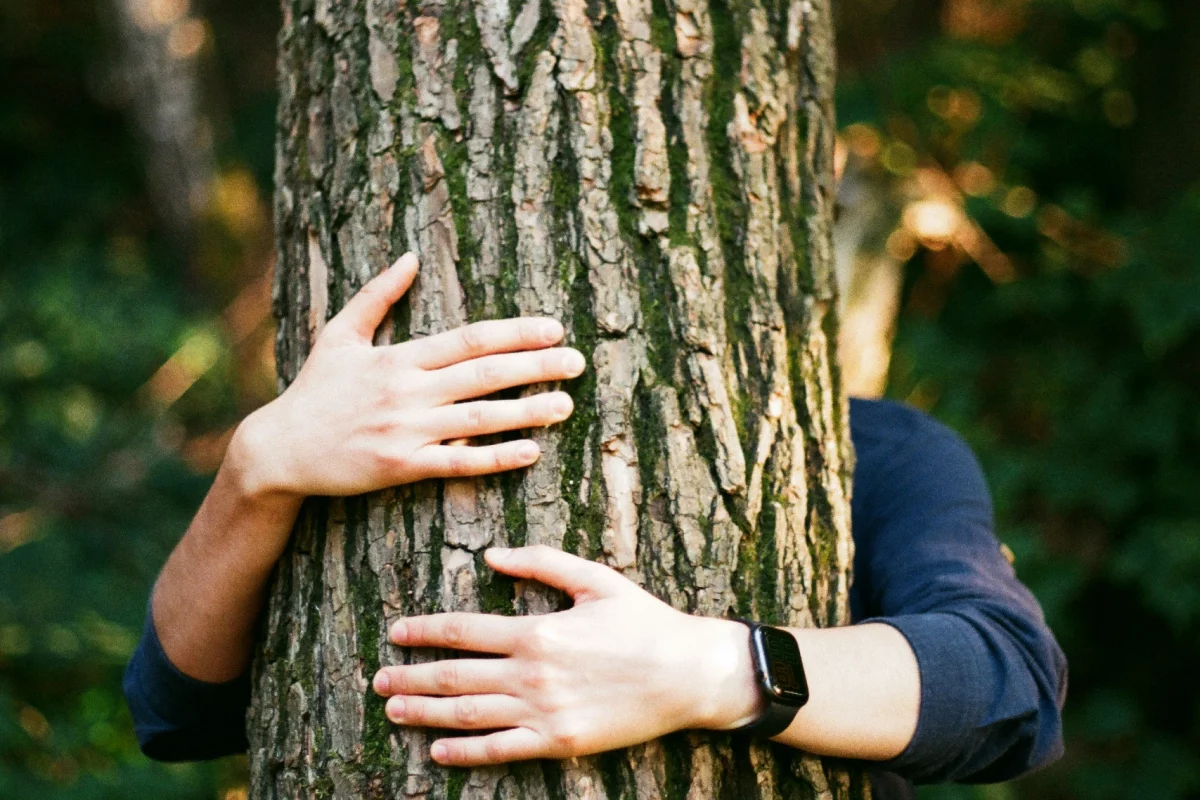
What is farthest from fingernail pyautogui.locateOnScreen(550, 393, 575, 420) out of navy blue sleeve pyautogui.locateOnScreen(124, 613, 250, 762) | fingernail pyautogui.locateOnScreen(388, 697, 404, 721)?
navy blue sleeve pyautogui.locateOnScreen(124, 613, 250, 762)

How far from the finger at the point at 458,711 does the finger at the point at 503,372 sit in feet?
1.21

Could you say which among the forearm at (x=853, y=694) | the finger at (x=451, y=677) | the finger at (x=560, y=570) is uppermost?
the finger at (x=560, y=570)

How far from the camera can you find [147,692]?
151 centimetres

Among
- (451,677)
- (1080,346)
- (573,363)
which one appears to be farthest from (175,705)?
(1080,346)

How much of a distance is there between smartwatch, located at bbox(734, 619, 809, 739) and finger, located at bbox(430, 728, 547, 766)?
0.26 metres

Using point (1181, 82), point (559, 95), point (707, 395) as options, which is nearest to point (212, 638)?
point (707, 395)

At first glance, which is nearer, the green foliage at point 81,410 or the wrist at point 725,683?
the wrist at point 725,683

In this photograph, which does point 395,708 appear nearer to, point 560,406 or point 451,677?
point 451,677

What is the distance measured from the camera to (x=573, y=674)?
3.67ft

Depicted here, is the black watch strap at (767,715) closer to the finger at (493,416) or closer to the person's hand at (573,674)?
the person's hand at (573,674)

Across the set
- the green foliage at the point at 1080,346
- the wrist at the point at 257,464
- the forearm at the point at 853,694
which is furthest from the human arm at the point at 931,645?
the green foliage at the point at 1080,346

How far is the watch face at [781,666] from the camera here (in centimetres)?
116

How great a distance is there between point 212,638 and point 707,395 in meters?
0.81

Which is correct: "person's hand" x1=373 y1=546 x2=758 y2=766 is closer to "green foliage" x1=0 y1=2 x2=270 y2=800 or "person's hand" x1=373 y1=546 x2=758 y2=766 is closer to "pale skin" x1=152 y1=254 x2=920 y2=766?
"pale skin" x1=152 y1=254 x2=920 y2=766
